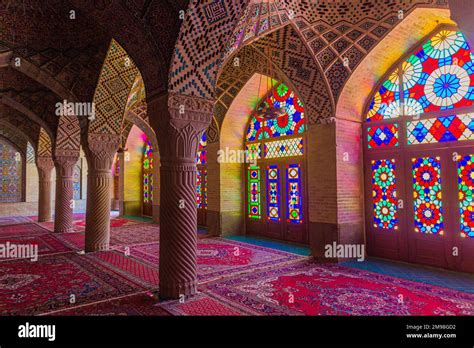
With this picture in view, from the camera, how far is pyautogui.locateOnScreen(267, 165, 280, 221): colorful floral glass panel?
846cm

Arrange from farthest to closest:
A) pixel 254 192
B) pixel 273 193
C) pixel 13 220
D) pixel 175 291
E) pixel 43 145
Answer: pixel 13 220
pixel 43 145
pixel 254 192
pixel 273 193
pixel 175 291

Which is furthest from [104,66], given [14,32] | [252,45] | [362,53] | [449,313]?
[449,313]

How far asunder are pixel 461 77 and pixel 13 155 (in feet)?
58.0

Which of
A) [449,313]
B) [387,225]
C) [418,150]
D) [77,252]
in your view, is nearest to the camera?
[449,313]

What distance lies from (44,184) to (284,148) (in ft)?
31.6

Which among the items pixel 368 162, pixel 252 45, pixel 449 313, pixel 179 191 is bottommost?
pixel 449 313

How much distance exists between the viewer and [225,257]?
6391 mm

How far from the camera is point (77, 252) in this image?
22.8ft

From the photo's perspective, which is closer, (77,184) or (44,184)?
(44,184)

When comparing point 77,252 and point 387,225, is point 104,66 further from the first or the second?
point 387,225

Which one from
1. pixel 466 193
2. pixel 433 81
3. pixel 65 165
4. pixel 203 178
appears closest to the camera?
pixel 466 193

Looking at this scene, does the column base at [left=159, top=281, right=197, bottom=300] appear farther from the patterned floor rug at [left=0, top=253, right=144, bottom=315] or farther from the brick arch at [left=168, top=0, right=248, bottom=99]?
the brick arch at [left=168, top=0, right=248, bottom=99]

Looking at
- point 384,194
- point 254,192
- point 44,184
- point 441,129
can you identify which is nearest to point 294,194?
point 254,192

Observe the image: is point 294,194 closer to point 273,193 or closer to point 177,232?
point 273,193
